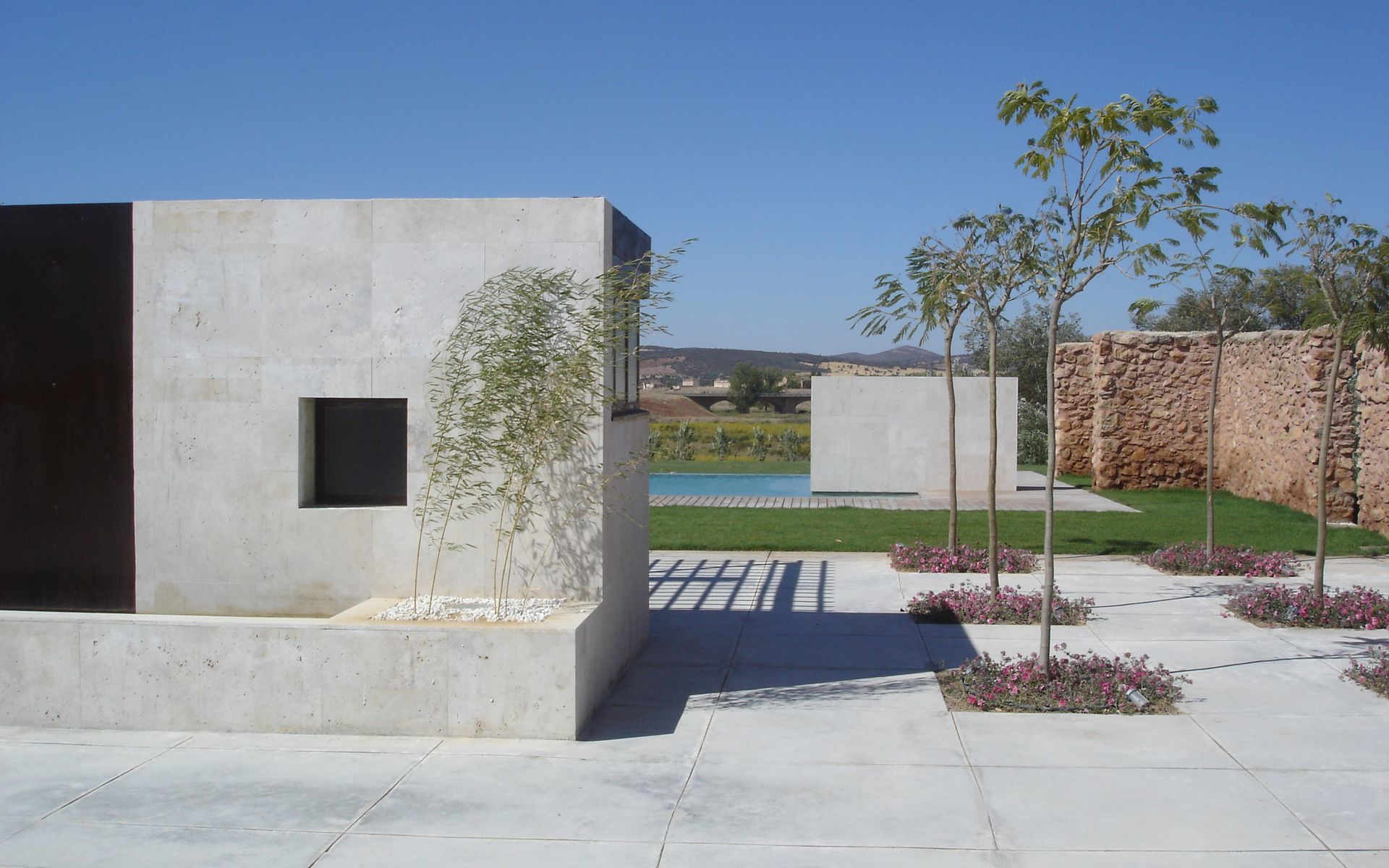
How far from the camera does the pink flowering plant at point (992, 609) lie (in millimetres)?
9391

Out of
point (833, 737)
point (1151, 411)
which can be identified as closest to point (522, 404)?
point (833, 737)

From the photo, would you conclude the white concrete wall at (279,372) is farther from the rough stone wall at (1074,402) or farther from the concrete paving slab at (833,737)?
the rough stone wall at (1074,402)

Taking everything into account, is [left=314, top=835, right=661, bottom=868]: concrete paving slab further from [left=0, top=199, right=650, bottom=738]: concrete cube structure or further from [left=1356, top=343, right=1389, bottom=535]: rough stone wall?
[left=1356, top=343, right=1389, bottom=535]: rough stone wall

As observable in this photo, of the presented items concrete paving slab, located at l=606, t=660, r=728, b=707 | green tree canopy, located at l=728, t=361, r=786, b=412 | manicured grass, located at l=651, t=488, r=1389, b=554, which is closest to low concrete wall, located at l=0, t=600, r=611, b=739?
concrete paving slab, located at l=606, t=660, r=728, b=707

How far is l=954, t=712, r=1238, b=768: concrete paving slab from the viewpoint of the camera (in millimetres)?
5832

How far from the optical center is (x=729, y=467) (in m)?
25.6

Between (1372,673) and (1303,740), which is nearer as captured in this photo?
(1303,740)

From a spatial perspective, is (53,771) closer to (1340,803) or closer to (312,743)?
(312,743)

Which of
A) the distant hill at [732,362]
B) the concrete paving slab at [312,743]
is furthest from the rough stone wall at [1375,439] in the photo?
the distant hill at [732,362]

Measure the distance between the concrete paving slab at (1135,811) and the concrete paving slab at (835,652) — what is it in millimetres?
2331

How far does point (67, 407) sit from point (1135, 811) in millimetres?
6884

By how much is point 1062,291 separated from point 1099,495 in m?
14.1

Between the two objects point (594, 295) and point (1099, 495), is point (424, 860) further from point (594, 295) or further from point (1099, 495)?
point (1099, 495)

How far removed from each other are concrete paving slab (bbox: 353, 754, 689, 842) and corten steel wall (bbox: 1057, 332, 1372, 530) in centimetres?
1246
